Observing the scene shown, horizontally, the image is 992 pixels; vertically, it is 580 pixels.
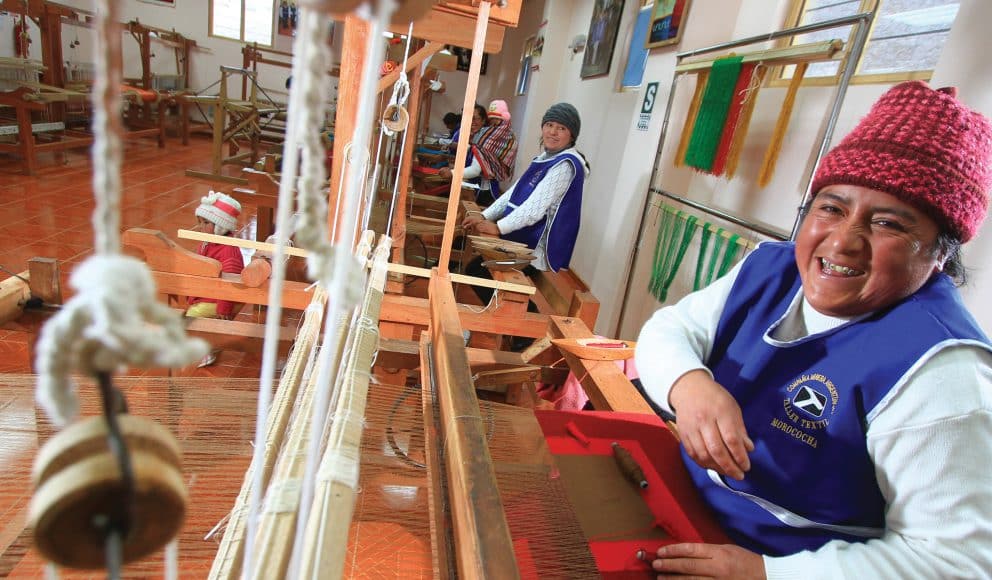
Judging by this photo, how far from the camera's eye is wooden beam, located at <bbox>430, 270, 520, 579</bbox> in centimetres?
58

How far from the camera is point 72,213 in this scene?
370 centimetres

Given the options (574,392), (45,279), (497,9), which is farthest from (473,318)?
(45,279)

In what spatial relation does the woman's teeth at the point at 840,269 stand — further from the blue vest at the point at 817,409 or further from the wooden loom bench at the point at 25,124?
the wooden loom bench at the point at 25,124

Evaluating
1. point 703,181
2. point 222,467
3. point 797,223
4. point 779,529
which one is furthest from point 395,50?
point 779,529

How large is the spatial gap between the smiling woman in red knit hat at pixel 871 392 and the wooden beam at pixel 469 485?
342 millimetres

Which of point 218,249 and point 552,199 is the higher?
point 552,199

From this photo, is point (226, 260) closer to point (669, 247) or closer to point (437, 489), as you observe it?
point (437, 489)

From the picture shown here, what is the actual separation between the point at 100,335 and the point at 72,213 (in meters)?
4.61

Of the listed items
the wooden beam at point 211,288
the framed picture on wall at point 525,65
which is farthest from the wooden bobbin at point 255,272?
the framed picture on wall at point 525,65

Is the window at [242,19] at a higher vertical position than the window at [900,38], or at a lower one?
higher

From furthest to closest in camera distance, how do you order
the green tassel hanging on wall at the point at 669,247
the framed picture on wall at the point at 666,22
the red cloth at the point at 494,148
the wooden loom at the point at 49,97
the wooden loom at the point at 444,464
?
the wooden loom at the point at 49,97
the red cloth at the point at 494,148
the framed picture on wall at the point at 666,22
the green tassel hanging on wall at the point at 669,247
the wooden loom at the point at 444,464

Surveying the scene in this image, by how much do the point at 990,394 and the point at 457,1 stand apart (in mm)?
1447

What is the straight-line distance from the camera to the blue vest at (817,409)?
751 mm

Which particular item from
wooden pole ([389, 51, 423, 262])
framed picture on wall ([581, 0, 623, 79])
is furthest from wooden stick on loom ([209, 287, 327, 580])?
framed picture on wall ([581, 0, 623, 79])
